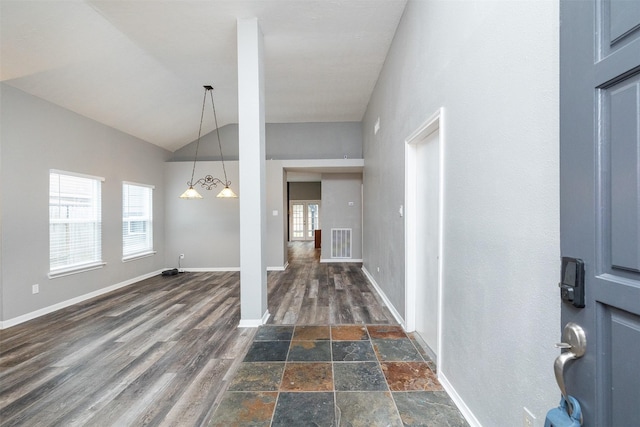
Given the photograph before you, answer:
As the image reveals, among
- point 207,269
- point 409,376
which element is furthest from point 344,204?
point 409,376

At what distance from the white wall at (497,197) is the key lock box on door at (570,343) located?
338mm

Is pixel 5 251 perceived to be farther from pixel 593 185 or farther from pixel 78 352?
pixel 593 185

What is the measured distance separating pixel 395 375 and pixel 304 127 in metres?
5.74

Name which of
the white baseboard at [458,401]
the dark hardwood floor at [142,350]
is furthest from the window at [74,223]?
the white baseboard at [458,401]

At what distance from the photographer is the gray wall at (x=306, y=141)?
6.48 m

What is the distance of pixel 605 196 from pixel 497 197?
724 millimetres

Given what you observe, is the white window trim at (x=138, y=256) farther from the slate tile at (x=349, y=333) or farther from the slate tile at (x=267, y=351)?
the slate tile at (x=349, y=333)

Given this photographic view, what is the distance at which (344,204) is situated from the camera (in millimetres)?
6977

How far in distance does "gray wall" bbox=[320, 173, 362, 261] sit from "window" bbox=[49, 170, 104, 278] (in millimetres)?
4628

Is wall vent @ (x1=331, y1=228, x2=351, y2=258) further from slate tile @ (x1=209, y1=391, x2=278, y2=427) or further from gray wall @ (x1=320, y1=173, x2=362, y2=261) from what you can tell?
slate tile @ (x1=209, y1=391, x2=278, y2=427)

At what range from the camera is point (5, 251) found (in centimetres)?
316

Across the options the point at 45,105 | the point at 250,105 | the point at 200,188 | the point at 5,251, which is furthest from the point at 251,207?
the point at 200,188

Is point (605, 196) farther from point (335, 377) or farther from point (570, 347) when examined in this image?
point (335, 377)

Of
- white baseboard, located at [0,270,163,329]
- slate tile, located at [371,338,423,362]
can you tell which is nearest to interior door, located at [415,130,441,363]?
slate tile, located at [371,338,423,362]
